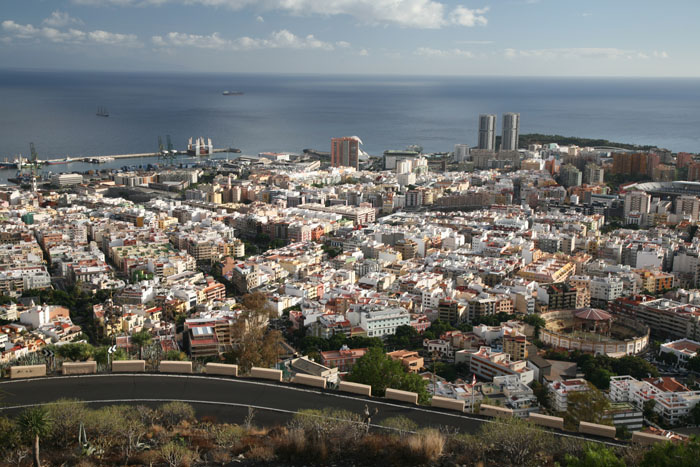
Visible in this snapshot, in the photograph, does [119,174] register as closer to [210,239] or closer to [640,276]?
[210,239]

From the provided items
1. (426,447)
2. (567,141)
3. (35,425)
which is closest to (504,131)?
(567,141)

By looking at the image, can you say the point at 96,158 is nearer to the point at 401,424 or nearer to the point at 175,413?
the point at 175,413

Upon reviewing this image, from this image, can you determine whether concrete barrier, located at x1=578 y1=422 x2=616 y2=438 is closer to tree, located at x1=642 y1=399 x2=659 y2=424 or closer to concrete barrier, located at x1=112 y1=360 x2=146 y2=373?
concrete barrier, located at x1=112 y1=360 x2=146 y2=373

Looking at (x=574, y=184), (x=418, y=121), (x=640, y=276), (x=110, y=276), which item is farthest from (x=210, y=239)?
A: (x=418, y=121)

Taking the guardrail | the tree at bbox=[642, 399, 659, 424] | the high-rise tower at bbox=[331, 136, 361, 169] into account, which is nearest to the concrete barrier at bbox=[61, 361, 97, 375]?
the guardrail

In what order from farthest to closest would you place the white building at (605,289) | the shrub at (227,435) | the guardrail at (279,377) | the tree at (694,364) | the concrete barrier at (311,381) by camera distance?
the white building at (605,289) < the tree at (694,364) < the concrete barrier at (311,381) < the guardrail at (279,377) < the shrub at (227,435)

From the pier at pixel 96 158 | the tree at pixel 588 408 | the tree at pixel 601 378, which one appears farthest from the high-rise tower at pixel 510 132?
the tree at pixel 588 408

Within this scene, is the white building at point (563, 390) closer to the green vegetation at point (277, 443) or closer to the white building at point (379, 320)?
the white building at point (379, 320)
